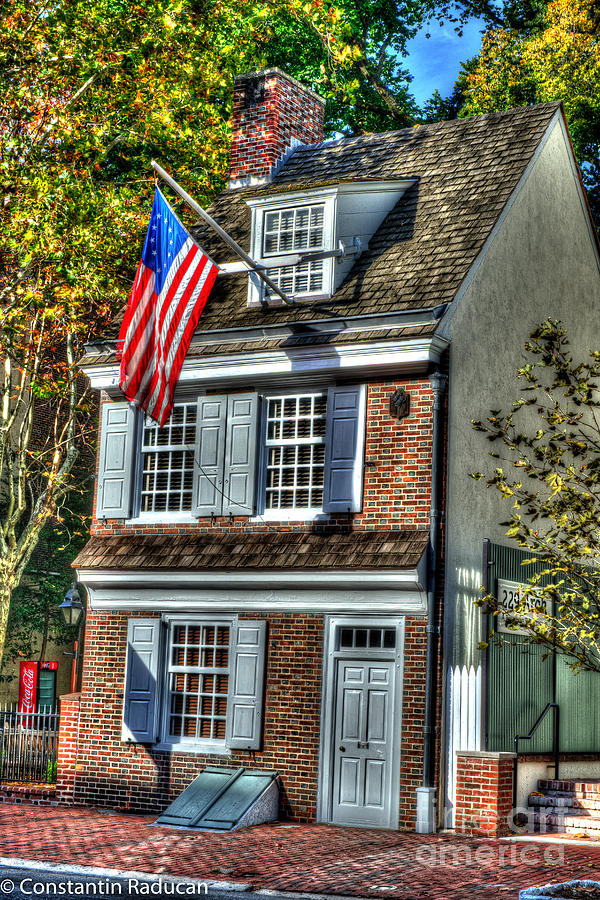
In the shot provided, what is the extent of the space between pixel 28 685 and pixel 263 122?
10919 millimetres

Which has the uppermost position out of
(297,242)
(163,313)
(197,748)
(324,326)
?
(297,242)

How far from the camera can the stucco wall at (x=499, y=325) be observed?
15180 millimetres

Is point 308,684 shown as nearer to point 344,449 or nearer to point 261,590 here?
point 261,590

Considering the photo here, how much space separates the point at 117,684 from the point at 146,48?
12.0 meters

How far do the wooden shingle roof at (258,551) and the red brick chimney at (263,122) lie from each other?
6861 mm

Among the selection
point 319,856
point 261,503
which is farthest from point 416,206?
point 319,856

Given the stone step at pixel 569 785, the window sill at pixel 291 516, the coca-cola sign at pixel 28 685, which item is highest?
the window sill at pixel 291 516

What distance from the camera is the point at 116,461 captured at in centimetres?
1766

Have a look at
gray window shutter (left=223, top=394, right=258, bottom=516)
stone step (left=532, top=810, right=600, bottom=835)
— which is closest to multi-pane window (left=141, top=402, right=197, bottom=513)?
gray window shutter (left=223, top=394, right=258, bottom=516)

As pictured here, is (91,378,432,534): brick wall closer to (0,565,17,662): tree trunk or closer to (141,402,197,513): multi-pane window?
(141,402,197,513): multi-pane window

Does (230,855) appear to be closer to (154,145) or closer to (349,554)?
(349,554)

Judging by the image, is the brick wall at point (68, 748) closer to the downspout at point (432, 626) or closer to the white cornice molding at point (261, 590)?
the white cornice molding at point (261, 590)

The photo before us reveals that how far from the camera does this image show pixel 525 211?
57.8 ft

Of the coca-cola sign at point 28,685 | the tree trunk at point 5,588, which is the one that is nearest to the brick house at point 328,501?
the coca-cola sign at point 28,685
